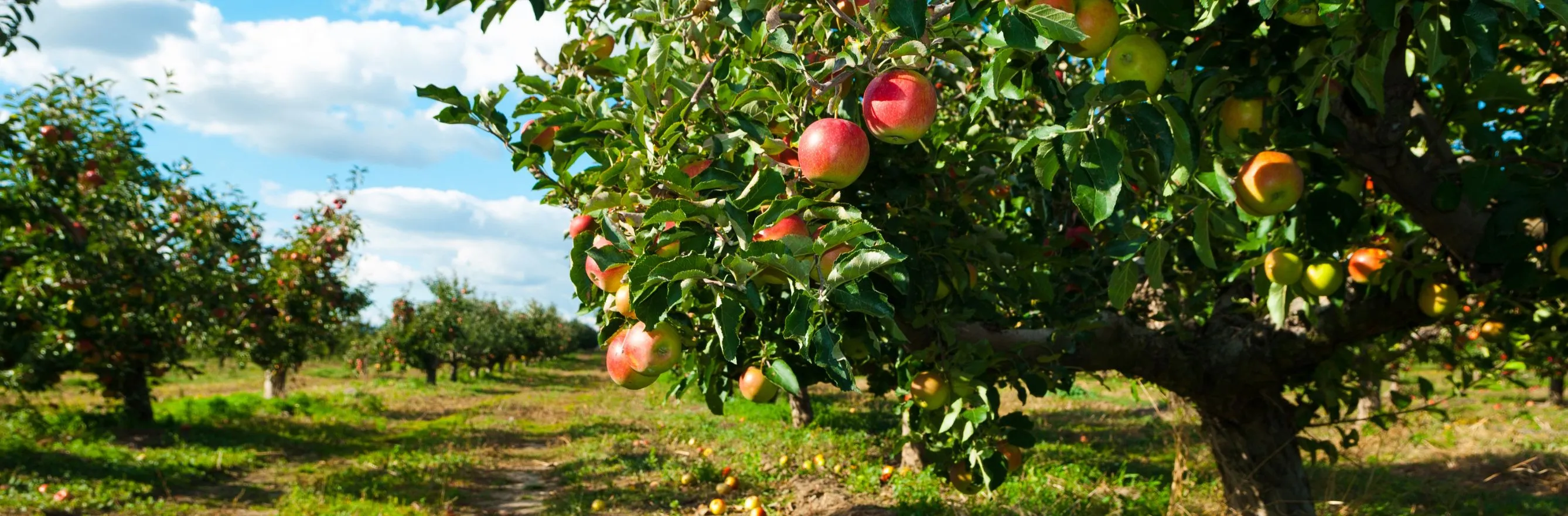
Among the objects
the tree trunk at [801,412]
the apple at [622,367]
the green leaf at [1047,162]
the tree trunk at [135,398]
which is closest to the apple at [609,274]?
the apple at [622,367]

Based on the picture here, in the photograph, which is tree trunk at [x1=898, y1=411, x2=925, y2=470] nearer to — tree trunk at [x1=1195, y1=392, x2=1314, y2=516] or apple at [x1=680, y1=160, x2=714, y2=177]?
tree trunk at [x1=1195, y1=392, x2=1314, y2=516]

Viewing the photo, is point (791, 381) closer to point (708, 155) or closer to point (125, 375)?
point (708, 155)

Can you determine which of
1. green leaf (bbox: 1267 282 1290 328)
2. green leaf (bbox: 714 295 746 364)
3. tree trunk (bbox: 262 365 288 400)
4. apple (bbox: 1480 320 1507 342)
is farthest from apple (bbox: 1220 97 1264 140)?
tree trunk (bbox: 262 365 288 400)

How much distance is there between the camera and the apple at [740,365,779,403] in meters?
2.21

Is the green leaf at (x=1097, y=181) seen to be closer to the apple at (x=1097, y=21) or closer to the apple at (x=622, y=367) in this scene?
the apple at (x=1097, y=21)

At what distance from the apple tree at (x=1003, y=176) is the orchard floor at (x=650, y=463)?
6.37 feet

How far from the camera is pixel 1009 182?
344 centimetres

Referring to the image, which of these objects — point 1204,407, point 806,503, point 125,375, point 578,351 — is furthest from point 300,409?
point 578,351

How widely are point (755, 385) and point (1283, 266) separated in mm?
1934

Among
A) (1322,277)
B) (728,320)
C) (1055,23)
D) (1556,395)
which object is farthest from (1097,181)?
(1556,395)

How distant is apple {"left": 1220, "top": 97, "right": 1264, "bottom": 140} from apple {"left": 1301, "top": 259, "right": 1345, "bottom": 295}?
1.04 m

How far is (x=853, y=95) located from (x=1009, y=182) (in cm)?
164

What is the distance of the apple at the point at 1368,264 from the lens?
10.5 ft

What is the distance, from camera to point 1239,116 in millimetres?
2168
